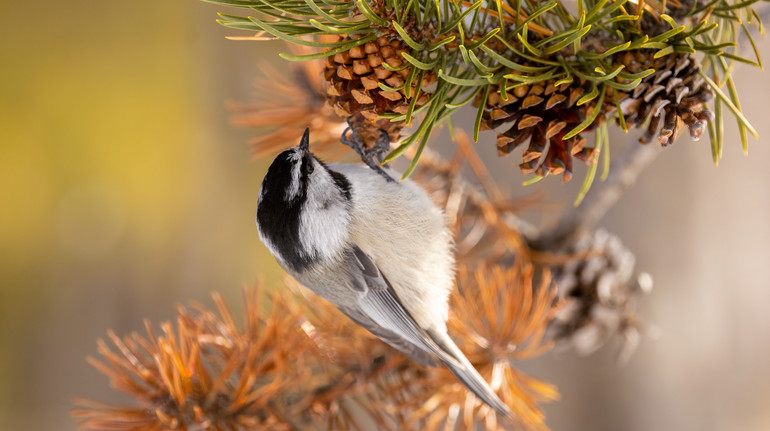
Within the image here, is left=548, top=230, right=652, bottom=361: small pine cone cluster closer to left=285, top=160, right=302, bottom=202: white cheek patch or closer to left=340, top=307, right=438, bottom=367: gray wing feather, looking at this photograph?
left=340, top=307, right=438, bottom=367: gray wing feather

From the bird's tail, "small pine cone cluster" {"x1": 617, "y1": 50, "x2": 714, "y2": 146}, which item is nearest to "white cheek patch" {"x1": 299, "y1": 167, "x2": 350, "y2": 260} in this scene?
the bird's tail

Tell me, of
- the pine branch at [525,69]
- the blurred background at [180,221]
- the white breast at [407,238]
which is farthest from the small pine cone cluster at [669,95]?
the blurred background at [180,221]

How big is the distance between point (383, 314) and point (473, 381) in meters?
0.12

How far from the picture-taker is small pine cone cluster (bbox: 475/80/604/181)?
36cm

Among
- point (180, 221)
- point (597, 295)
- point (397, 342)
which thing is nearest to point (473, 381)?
point (397, 342)

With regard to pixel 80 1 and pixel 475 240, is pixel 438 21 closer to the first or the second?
pixel 475 240

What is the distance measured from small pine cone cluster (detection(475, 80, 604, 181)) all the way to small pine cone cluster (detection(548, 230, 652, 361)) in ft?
0.94

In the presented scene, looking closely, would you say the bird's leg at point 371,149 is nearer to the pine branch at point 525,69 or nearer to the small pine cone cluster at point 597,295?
the pine branch at point 525,69

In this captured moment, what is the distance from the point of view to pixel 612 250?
0.64 m

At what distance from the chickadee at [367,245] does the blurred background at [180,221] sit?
332 mm

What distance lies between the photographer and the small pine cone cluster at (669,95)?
1.14ft

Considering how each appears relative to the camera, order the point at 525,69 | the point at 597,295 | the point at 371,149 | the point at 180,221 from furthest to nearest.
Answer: the point at 180,221 → the point at 597,295 → the point at 371,149 → the point at 525,69

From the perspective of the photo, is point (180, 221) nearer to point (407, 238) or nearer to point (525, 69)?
point (407, 238)

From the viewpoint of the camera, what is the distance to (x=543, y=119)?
373 mm
